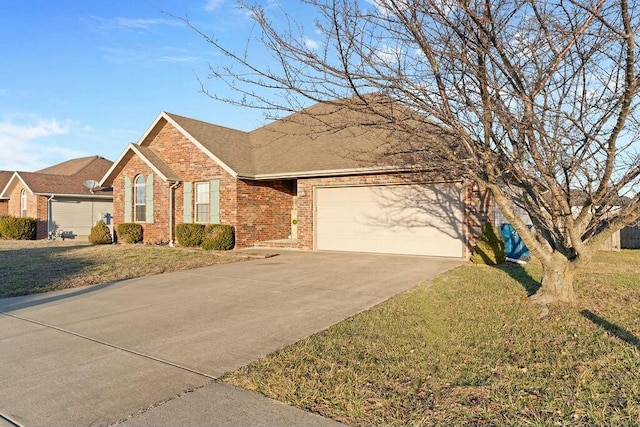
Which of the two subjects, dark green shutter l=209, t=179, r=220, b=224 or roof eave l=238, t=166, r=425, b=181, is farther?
dark green shutter l=209, t=179, r=220, b=224

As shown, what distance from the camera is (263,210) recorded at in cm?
1691

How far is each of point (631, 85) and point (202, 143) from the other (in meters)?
14.5

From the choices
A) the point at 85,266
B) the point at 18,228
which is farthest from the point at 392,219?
the point at 18,228

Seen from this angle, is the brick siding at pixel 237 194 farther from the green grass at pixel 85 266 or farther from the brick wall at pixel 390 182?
the green grass at pixel 85 266

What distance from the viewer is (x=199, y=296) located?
777 centimetres

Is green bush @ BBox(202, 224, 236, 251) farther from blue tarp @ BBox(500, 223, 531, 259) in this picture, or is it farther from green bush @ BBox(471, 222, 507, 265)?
blue tarp @ BBox(500, 223, 531, 259)

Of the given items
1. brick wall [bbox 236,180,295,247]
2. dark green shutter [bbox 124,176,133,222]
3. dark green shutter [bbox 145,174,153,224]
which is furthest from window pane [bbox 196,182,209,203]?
dark green shutter [bbox 124,176,133,222]

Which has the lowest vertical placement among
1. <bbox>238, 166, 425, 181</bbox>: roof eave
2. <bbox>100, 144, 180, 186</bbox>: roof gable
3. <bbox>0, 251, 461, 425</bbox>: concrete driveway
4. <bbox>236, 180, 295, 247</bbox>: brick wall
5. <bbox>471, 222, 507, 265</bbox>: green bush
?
<bbox>0, 251, 461, 425</bbox>: concrete driveway

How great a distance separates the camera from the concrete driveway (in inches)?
136

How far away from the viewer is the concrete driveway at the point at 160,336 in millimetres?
3459

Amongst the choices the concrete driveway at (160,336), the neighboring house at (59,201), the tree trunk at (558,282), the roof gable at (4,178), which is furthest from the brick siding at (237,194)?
the roof gable at (4,178)

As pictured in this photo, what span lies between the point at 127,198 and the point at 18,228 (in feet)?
29.5

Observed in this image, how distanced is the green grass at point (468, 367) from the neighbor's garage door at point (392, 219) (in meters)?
6.17

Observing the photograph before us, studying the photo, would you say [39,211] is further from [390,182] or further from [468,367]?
[468,367]
